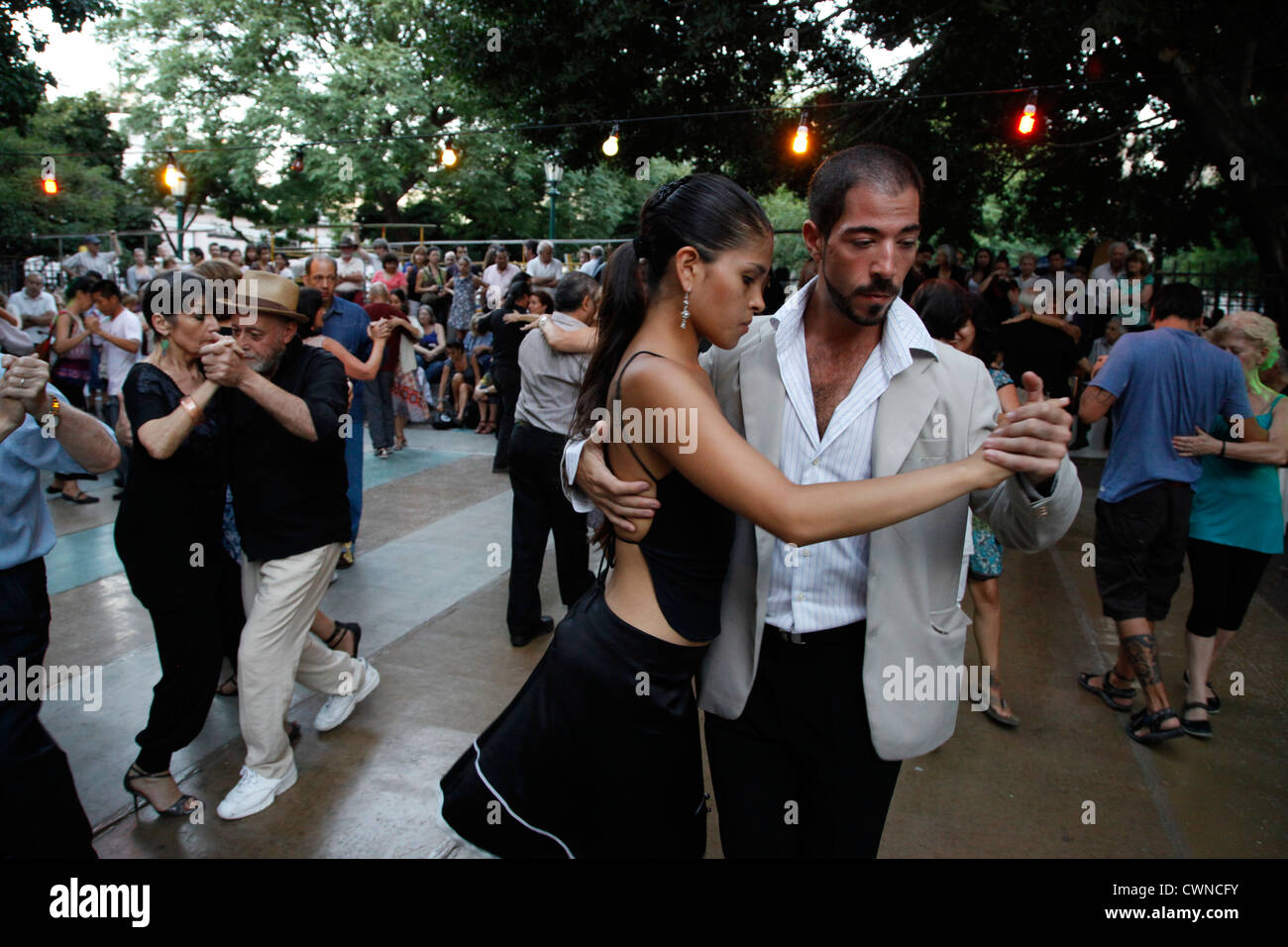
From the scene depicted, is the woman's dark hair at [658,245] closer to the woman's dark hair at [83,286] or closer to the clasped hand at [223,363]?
the clasped hand at [223,363]

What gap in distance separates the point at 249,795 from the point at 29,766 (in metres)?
0.91

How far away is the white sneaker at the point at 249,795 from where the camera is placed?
126 inches

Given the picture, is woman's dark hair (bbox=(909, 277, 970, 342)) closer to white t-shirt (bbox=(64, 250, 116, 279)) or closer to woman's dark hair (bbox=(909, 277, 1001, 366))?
woman's dark hair (bbox=(909, 277, 1001, 366))

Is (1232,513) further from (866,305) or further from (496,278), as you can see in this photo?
(496,278)

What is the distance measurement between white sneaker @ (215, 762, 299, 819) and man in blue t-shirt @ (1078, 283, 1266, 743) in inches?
149

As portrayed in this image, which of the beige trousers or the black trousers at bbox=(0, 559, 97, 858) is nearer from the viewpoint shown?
the black trousers at bbox=(0, 559, 97, 858)

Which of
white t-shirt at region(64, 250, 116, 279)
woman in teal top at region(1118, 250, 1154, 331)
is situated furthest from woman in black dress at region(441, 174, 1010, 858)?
white t-shirt at region(64, 250, 116, 279)

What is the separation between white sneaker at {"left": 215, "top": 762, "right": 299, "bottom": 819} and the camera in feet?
10.5

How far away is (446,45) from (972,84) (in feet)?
24.7

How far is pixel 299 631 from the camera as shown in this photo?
3.37 metres

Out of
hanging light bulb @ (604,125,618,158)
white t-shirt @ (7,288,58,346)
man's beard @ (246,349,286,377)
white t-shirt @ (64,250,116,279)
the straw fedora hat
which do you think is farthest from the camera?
white t-shirt @ (64,250,116,279)

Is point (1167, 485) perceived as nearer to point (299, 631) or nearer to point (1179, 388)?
point (1179, 388)
